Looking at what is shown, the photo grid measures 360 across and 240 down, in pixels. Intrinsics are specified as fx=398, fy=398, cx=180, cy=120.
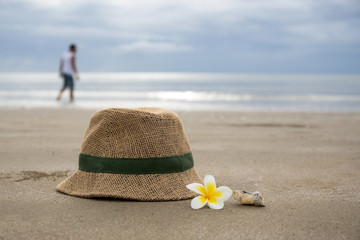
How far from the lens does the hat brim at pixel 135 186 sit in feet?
8.37

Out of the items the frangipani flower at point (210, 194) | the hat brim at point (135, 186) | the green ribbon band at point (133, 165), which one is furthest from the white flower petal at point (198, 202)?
the green ribbon band at point (133, 165)

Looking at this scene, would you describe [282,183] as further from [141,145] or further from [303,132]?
[303,132]

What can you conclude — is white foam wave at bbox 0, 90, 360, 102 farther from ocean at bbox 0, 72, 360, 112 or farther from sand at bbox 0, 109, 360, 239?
sand at bbox 0, 109, 360, 239

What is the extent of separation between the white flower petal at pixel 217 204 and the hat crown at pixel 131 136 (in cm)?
43

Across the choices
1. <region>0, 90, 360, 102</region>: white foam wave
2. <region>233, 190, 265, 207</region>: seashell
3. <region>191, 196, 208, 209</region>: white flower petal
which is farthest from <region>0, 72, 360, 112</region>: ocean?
<region>191, 196, 208, 209</region>: white flower petal

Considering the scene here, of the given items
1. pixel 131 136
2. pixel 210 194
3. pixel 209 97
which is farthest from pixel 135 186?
pixel 209 97

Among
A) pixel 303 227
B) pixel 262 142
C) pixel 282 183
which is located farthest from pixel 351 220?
pixel 262 142

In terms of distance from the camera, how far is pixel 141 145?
2.62 metres

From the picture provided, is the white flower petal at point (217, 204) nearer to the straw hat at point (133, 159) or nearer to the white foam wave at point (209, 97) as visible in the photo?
the straw hat at point (133, 159)

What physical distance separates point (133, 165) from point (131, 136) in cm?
20

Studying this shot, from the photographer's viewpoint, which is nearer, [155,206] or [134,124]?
[155,206]

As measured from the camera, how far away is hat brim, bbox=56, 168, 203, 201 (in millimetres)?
2551

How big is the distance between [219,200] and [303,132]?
14.9ft

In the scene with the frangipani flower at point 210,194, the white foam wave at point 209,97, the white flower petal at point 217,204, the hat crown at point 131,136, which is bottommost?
the white foam wave at point 209,97
